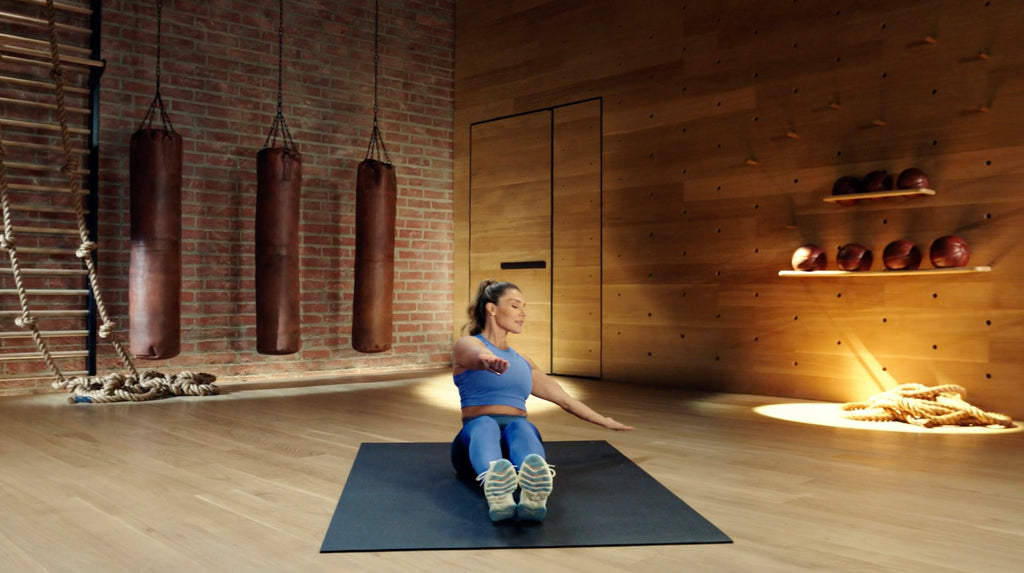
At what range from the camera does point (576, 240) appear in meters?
6.21

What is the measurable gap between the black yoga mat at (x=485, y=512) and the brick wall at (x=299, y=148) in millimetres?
3047

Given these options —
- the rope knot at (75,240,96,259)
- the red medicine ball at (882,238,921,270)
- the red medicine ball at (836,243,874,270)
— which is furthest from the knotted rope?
the red medicine ball at (882,238,921,270)

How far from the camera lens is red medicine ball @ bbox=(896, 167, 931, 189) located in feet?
14.4

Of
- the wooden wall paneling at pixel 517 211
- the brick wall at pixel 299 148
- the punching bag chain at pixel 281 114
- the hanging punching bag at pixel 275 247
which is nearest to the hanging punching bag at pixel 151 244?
the brick wall at pixel 299 148

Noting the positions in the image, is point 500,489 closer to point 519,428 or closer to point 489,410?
point 519,428

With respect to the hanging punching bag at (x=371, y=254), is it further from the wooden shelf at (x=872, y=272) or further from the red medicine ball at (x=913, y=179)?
the red medicine ball at (x=913, y=179)

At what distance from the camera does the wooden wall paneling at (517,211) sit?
21.1 ft

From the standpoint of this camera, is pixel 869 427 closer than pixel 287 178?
Yes

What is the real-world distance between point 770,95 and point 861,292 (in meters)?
1.34

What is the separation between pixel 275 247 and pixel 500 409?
3110 millimetres

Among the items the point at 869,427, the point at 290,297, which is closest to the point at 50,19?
the point at 290,297

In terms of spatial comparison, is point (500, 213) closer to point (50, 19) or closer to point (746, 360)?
point (746, 360)

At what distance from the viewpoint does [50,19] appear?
4.91m

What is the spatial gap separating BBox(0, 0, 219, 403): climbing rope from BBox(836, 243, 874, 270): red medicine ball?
3.72m
